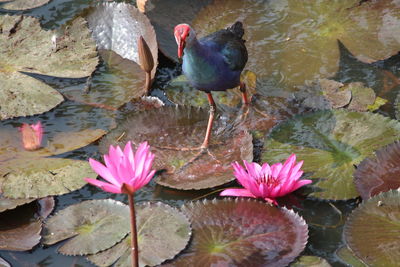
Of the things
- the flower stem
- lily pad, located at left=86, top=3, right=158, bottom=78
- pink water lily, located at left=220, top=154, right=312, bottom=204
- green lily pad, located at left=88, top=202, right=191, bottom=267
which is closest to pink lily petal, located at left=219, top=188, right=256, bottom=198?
pink water lily, located at left=220, top=154, right=312, bottom=204

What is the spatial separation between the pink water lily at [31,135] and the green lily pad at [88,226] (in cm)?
51

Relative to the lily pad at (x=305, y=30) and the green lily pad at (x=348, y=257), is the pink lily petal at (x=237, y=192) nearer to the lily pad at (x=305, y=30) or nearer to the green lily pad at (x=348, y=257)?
the green lily pad at (x=348, y=257)

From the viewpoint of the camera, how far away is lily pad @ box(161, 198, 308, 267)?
2208 millimetres

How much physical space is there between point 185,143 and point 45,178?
2.11 ft

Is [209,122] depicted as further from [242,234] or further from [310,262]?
[310,262]

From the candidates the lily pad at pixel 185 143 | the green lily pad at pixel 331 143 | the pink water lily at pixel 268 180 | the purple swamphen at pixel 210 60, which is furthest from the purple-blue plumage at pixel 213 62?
the pink water lily at pixel 268 180

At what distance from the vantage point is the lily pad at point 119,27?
138 inches

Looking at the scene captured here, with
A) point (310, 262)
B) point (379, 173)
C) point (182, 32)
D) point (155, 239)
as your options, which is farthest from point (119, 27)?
point (310, 262)

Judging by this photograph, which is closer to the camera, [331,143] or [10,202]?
[10,202]

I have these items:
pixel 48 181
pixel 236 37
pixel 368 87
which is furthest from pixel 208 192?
pixel 368 87

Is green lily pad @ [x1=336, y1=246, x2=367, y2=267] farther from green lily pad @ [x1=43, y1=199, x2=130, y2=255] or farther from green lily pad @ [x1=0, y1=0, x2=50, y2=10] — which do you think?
green lily pad @ [x1=0, y1=0, x2=50, y2=10]

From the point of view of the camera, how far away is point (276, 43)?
356cm

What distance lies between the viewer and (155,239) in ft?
7.54

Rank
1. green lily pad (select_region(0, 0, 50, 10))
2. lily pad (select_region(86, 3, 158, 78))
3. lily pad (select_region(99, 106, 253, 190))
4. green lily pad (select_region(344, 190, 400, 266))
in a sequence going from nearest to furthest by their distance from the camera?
1. green lily pad (select_region(344, 190, 400, 266))
2. lily pad (select_region(99, 106, 253, 190))
3. lily pad (select_region(86, 3, 158, 78))
4. green lily pad (select_region(0, 0, 50, 10))
